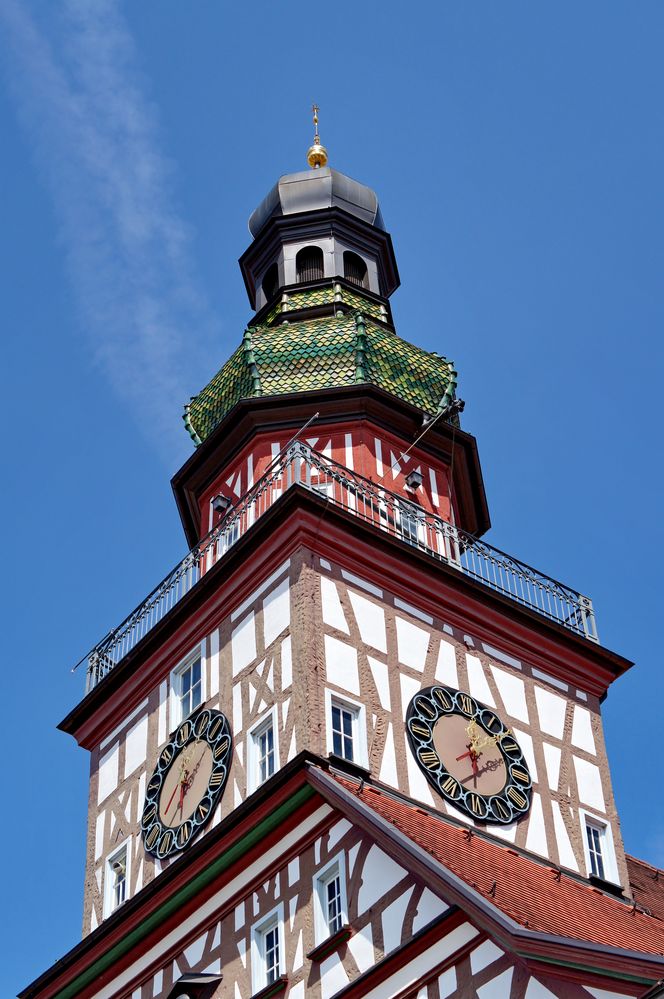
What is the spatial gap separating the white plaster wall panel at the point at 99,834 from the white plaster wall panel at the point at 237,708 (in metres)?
3.22

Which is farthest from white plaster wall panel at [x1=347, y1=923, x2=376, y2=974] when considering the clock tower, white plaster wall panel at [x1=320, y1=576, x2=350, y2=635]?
white plaster wall panel at [x1=320, y1=576, x2=350, y2=635]

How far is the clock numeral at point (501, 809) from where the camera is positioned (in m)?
25.9

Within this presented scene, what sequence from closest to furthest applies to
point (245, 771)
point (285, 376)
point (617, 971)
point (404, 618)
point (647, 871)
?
point (617, 971) → point (245, 771) → point (404, 618) → point (647, 871) → point (285, 376)

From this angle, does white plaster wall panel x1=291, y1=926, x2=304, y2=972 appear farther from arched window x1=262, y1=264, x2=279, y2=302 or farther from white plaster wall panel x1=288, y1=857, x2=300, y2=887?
arched window x1=262, y1=264, x2=279, y2=302

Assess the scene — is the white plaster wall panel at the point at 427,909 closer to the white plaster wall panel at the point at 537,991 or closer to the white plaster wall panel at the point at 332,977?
the white plaster wall panel at the point at 332,977

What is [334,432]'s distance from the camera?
31578 millimetres

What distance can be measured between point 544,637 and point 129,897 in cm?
694

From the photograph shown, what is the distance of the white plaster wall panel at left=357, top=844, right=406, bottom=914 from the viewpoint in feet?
70.8

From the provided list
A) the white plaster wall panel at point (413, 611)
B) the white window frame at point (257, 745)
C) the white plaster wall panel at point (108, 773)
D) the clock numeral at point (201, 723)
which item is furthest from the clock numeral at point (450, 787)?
the white plaster wall panel at point (108, 773)

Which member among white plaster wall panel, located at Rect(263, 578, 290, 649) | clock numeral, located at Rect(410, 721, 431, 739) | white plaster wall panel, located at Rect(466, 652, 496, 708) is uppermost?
white plaster wall panel, located at Rect(263, 578, 290, 649)

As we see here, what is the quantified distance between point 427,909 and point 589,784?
298 inches

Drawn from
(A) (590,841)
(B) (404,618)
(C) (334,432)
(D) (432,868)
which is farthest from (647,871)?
(D) (432,868)

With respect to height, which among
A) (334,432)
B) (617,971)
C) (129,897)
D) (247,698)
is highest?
(334,432)

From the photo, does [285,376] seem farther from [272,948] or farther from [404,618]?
[272,948]
